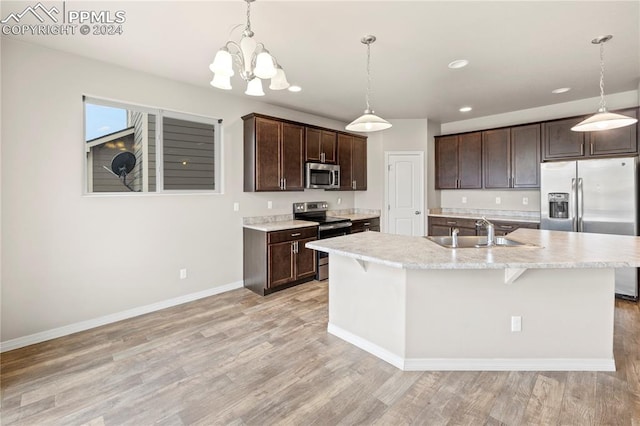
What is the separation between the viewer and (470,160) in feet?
17.5

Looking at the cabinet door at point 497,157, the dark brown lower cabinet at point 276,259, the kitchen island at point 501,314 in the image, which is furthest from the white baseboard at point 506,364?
the cabinet door at point 497,157

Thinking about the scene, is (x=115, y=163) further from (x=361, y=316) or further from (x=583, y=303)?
(x=583, y=303)

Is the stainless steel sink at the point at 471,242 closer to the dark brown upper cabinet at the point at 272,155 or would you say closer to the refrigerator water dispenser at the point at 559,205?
the refrigerator water dispenser at the point at 559,205

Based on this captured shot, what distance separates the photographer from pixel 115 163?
10.8 ft

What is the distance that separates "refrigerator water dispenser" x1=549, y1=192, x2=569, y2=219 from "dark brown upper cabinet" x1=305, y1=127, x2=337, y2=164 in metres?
3.27

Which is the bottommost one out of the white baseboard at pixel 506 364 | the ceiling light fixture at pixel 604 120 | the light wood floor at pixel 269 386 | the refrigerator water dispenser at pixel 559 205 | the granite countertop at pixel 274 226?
the light wood floor at pixel 269 386

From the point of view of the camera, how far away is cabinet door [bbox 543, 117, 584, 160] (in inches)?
165

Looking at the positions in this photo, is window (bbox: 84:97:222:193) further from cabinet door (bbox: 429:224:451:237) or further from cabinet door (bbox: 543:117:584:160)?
cabinet door (bbox: 543:117:584:160)

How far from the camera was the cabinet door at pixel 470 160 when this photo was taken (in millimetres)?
5236

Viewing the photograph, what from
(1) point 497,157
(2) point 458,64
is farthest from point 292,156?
(1) point 497,157

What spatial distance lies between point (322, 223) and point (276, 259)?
97 centimetres

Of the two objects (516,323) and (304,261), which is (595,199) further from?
(304,261)

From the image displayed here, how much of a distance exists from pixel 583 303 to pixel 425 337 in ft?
3.96

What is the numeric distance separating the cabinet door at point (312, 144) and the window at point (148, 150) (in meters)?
1.34
